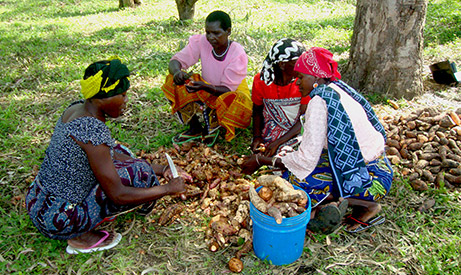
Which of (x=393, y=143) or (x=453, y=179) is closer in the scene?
(x=453, y=179)

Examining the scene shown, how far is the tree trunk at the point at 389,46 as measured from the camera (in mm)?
3846

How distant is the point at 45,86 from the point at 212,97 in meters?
2.73

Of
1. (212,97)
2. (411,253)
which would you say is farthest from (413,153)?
(212,97)

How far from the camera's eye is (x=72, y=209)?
2.27 meters

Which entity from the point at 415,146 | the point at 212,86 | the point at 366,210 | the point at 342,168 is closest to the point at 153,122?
the point at 212,86

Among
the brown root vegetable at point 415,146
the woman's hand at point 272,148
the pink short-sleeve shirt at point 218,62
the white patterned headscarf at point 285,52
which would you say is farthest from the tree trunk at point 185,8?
the brown root vegetable at point 415,146

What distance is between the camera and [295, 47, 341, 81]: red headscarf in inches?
92.5

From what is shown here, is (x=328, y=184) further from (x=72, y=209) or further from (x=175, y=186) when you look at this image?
(x=72, y=209)

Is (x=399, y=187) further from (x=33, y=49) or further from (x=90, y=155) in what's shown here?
(x=33, y=49)

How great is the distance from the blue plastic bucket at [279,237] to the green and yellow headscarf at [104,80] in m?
1.13

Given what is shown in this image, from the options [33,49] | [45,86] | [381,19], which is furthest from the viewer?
[33,49]

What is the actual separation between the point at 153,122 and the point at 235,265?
2295mm

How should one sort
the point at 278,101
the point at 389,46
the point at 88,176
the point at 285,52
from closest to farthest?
the point at 88,176, the point at 285,52, the point at 278,101, the point at 389,46

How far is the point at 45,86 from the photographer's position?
4840 millimetres
